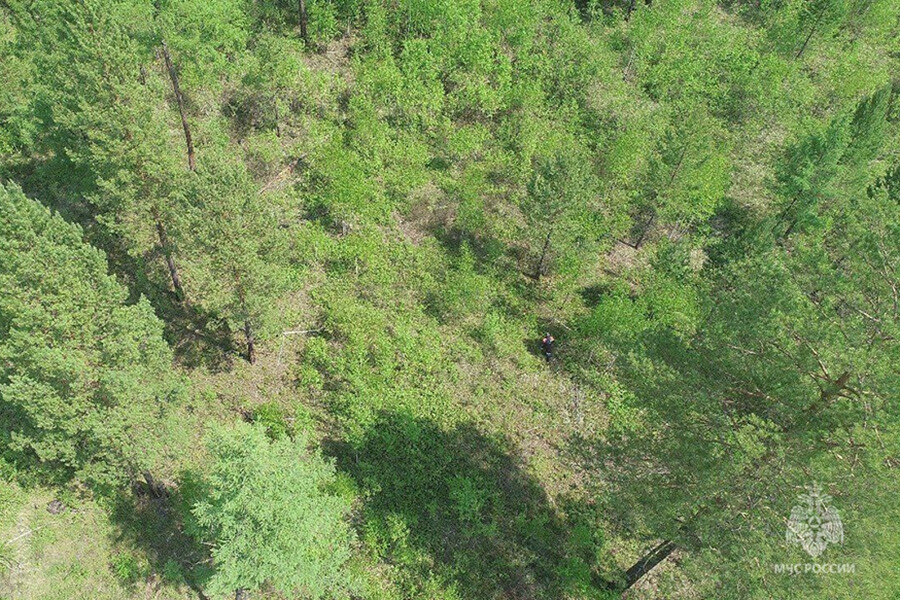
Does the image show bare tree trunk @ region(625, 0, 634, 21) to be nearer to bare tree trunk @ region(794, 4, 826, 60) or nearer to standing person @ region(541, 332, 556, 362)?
bare tree trunk @ region(794, 4, 826, 60)

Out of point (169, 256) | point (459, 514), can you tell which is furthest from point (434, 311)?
point (169, 256)

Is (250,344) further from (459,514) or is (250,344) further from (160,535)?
(459,514)

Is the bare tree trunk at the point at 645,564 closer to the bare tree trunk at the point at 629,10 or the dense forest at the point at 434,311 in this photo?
the dense forest at the point at 434,311

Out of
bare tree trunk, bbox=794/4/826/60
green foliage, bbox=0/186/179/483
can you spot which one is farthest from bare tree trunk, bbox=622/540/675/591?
bare tree trunk, bbox=794/4/826/60

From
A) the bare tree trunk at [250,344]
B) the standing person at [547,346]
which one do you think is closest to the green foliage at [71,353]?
the bare tree trunk at [250,344]

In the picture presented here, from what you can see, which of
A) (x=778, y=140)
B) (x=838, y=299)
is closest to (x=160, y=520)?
(x=838, y=299)
